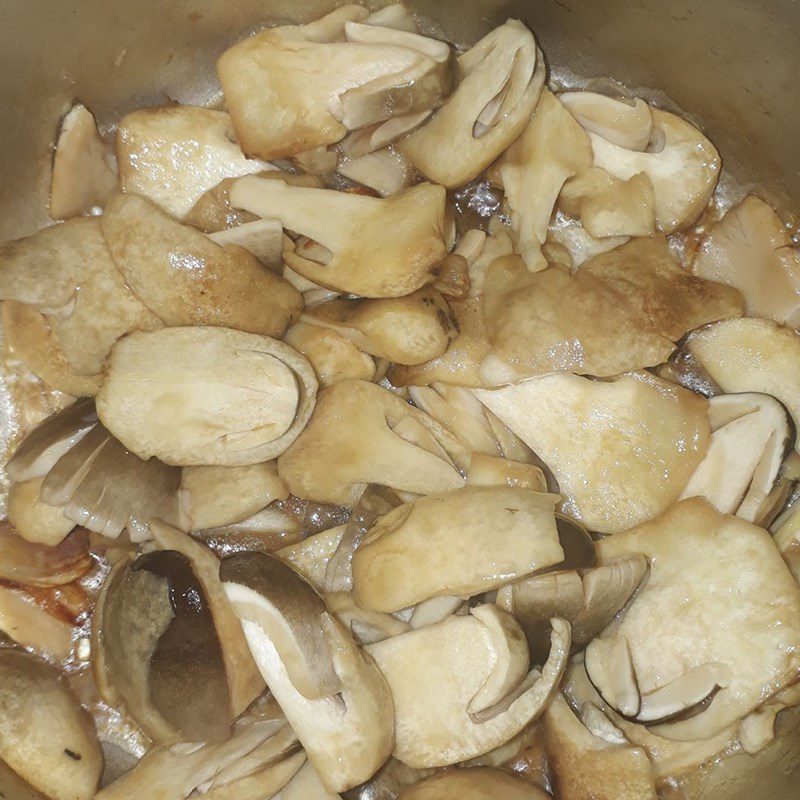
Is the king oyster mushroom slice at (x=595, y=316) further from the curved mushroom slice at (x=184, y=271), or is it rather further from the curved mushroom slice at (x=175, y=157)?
the curved mushroom slice at (x=175, y=157)

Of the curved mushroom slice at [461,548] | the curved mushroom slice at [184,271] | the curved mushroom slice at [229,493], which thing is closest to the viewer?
the curved mushroom slice at [461,548]

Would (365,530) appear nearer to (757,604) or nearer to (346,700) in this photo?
(346,700)

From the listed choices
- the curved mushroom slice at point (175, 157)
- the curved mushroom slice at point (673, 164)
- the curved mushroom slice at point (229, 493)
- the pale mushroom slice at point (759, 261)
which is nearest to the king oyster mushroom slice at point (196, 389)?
the curved mushroom slice at point (229, 493)

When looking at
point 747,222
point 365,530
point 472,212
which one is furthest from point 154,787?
point 747,222

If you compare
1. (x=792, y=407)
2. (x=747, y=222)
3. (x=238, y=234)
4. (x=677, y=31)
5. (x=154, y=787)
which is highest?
(x=677, y=31)

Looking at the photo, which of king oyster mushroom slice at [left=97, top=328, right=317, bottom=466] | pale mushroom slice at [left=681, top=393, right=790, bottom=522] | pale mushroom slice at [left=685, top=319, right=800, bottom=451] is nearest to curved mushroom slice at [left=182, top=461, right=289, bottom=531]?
king oyster mushroom slice at [left=97, top=328, right=317, bottom=466]

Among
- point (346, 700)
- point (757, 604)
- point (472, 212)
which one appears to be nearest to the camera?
point (346, 700)

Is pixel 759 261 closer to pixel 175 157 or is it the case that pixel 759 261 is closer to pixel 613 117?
pixel 613 117
